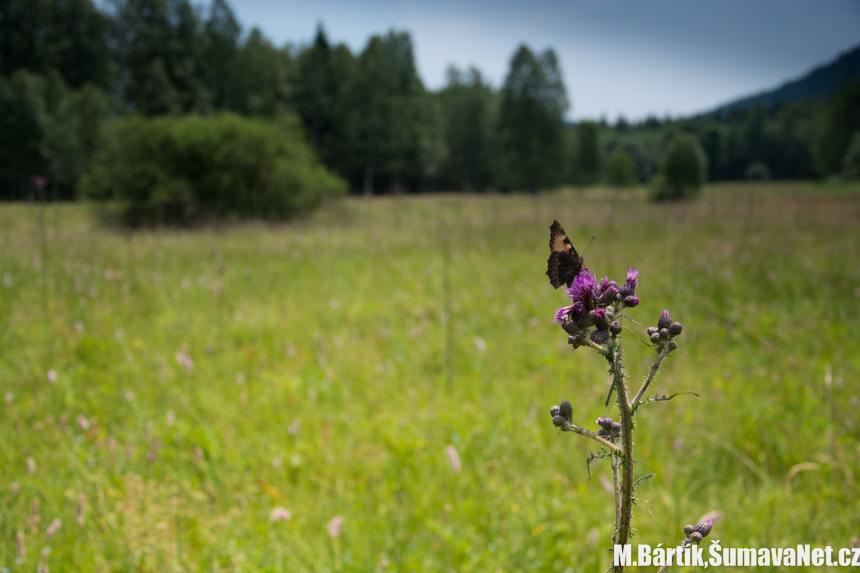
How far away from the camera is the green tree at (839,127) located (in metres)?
42.4

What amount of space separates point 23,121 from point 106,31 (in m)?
13.6

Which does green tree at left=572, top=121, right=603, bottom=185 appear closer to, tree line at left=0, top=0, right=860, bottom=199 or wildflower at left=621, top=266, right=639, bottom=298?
tree line at left=0, top=0, right=860, bottom=199

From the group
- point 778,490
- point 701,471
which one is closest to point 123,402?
point 701,471

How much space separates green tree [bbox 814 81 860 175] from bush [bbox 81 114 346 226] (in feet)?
169

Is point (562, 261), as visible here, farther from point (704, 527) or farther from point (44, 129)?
point (44, 129)

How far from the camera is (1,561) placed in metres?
1.84

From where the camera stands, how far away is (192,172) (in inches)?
579

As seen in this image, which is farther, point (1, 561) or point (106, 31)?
point (106, 31)

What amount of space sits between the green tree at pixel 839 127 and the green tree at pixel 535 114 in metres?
26.9

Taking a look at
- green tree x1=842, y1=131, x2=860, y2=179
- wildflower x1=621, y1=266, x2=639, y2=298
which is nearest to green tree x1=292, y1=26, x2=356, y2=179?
green tree x1=842, y1=131, x2=860, y2=179

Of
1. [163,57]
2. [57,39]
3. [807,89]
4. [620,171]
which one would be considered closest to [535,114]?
[620,171]

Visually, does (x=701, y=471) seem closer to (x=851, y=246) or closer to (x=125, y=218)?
(x=851, y=246)

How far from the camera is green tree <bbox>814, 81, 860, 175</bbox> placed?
1671 inches

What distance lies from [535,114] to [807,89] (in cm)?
9100
